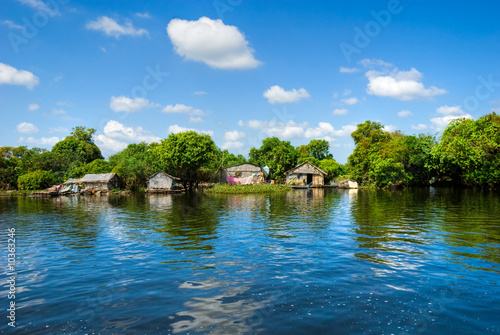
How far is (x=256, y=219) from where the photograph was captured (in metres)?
21.6

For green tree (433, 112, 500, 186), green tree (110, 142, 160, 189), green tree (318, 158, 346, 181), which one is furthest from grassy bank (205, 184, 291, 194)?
green tree (433, 112, 500, 186)

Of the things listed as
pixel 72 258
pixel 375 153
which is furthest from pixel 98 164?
pixel 72 258

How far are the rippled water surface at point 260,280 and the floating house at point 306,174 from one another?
4621 centimetres

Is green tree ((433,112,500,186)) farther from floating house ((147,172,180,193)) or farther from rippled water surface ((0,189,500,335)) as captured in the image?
floating house ((147,172,180,193))

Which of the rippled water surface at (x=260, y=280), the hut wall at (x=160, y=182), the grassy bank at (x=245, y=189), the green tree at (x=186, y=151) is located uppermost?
the green tree at (x=186, y=151)

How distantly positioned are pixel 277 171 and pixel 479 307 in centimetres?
6054

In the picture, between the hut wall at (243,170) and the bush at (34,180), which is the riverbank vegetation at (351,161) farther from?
the hut wall at (243,170)

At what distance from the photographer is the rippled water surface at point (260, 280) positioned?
698 cm

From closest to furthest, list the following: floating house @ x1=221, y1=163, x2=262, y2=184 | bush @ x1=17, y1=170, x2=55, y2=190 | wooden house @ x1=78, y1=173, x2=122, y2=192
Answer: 1. wooden house @ x1=78, y1=173, x2=122, y2=192
2. bush @ x1=17, y1=170, x2=55, y2=190
3. floating house @ x1=221, y1=163, x2=262, y2=184

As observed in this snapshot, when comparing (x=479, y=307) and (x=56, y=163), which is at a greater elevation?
(x=56, y=163)

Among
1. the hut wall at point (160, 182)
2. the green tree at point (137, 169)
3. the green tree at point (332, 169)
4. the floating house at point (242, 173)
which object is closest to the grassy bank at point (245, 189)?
the hut wall at point (160, 182)

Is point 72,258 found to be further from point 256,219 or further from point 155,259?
point 256,219

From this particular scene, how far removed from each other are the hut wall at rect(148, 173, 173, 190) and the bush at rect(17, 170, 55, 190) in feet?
66.2

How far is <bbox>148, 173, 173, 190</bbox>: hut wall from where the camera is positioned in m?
55.4
